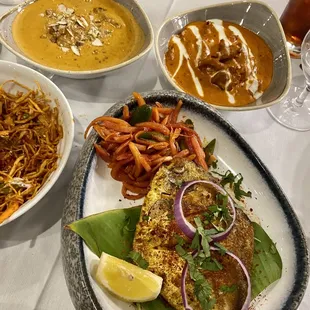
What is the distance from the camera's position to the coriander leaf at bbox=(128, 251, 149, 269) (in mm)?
1316

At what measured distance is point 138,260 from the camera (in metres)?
1.32

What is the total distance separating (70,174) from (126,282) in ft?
1.91

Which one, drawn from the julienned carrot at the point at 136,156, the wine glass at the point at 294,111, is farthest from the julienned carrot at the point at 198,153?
Result: the wine glass at the point at 294,111

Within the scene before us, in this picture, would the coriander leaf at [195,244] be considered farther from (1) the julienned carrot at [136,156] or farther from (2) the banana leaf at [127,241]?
(1) the julienned carrot at [136,156]

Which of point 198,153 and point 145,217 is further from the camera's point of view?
point 198,153

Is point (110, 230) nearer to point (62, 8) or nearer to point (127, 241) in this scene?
point (127, 241)

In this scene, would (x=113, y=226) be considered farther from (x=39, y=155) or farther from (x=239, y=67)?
(x=239, y=67)

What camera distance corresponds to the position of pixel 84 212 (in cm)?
139

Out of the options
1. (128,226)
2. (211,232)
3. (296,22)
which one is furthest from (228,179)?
(296,22)

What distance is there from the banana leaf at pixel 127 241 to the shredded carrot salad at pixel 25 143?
25 cm

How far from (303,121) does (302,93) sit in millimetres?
130

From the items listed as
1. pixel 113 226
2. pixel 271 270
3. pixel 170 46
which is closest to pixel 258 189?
pixel 271 270

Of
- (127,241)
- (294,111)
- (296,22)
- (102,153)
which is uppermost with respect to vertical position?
(296,22)

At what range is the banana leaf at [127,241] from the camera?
132 cm
